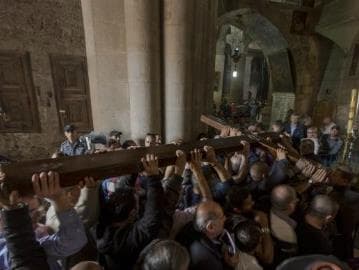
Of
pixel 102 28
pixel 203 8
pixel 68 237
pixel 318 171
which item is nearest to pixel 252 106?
pixel 203 8

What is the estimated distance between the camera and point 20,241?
1.12 metres

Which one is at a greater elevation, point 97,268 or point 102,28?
point 102,28

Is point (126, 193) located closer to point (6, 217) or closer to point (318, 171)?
point (6, 217)

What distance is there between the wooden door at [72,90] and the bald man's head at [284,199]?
16.6 ft

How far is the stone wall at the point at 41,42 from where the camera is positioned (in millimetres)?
4875

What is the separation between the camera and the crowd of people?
112cm

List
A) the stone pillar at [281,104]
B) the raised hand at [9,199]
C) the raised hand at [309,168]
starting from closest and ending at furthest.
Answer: the raised hand at [9,199]
the raised hand at [309,168]
the stone pillar at [281,104]

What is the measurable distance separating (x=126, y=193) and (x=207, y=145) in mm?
719

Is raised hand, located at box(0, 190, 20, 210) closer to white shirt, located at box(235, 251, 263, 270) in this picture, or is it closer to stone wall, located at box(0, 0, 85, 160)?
white shirt, located at box(235, 251, 263, 270)

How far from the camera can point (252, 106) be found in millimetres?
14578

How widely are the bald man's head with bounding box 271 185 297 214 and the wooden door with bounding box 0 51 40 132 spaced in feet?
18.3

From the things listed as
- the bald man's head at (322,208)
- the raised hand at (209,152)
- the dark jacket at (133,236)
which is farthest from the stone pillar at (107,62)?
the bald man's head at (322,208)

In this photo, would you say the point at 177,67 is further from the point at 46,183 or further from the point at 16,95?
the point at 16,95

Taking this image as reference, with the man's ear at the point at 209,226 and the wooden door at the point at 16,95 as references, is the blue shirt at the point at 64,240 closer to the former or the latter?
the man's ear at the point at 209,226
